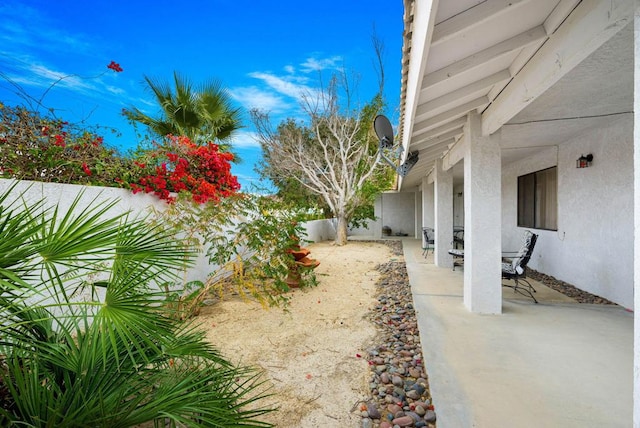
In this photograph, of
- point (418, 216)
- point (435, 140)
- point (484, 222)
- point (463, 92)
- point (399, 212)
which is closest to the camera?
point (463, 92)

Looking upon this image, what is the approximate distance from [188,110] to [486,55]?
26.0 ft

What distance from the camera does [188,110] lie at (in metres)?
8.73

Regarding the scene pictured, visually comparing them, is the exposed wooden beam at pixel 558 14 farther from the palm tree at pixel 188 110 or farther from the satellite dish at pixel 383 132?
the palm tree at pixel 188 110

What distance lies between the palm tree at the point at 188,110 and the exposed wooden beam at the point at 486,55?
655 cm

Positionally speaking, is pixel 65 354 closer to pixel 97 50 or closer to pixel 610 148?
pixel 610 148

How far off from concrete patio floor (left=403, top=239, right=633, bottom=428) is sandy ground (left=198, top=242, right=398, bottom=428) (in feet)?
2.48

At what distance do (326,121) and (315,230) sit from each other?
541 centimetres

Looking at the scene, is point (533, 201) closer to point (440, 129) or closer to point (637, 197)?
point (440, 129)

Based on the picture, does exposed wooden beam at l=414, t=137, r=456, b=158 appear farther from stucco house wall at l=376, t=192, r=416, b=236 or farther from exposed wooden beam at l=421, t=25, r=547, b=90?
stucco house wall at l=376, t=192, r=416, b=236

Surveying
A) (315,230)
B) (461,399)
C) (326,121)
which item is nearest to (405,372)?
(461,399)

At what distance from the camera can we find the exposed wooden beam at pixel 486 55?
267cm

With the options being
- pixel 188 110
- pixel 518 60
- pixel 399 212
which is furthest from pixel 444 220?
pixel 399 212

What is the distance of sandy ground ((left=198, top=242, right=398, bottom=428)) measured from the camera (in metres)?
2.60

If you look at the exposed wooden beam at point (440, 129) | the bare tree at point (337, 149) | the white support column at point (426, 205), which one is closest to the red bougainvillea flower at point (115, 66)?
the exposed wooden beam at point (440, 129)
